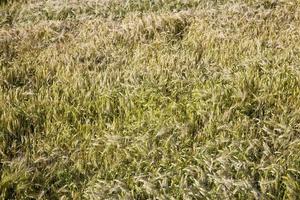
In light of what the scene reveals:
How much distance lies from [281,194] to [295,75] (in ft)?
5.79

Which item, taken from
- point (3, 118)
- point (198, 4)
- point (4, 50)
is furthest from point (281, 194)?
point (198, 4)

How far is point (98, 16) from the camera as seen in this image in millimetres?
7148

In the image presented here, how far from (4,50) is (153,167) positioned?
312 cm

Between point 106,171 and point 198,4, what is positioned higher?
point 198,4

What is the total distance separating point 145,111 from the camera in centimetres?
446

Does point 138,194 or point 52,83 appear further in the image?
point 52,83

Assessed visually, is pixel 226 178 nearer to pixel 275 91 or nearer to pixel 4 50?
pixel 275 91

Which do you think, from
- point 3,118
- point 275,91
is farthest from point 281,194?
point 3,118

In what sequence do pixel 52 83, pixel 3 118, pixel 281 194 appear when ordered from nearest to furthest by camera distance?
pixel 281 194
pixel 3 118
pixel 52 83

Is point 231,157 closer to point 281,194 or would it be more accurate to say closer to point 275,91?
point 281,194

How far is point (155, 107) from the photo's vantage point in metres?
4.54

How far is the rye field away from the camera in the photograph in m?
3.62

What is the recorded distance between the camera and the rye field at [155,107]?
3615 mm

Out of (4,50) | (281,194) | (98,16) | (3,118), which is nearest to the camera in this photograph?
(281,194)
